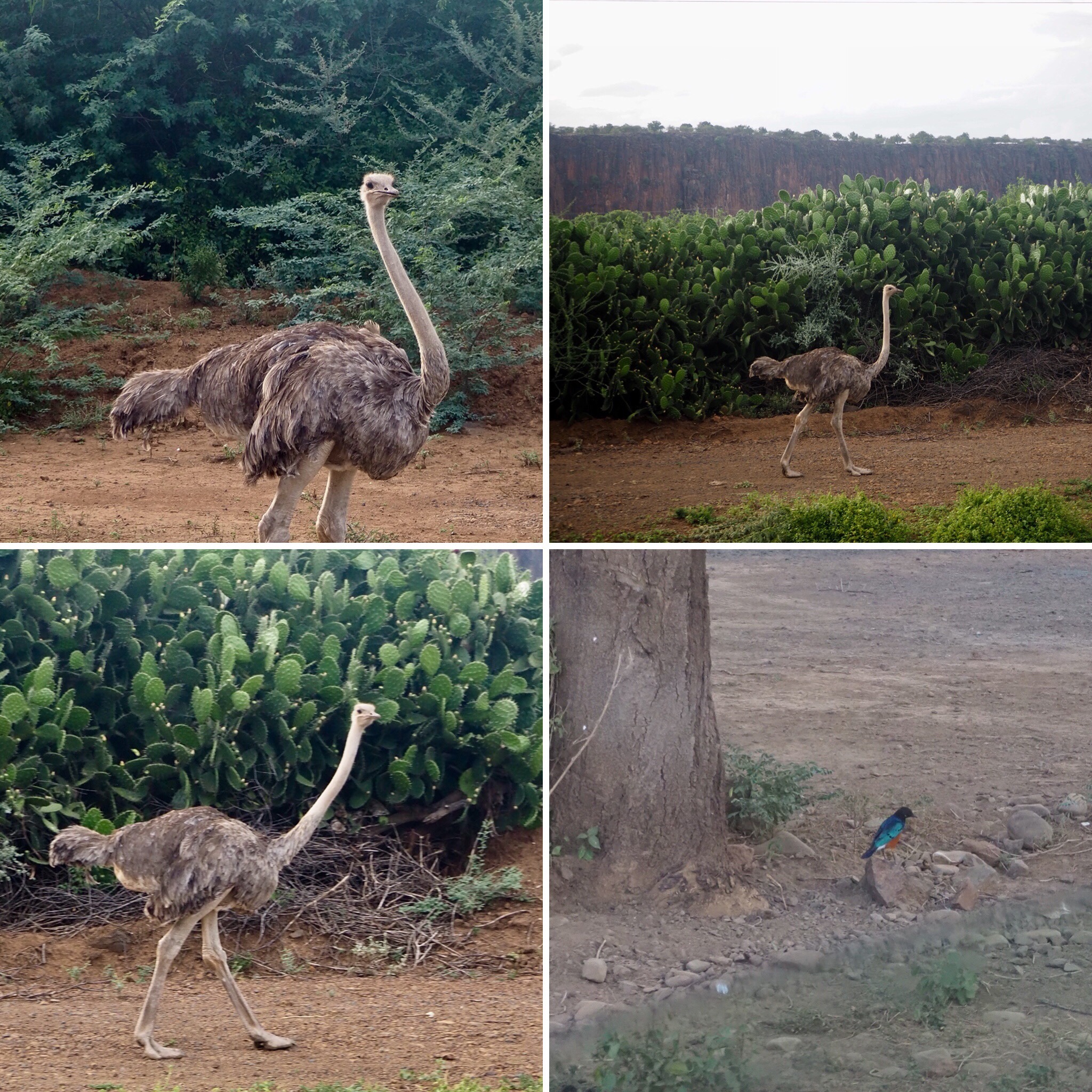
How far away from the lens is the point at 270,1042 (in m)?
4.52

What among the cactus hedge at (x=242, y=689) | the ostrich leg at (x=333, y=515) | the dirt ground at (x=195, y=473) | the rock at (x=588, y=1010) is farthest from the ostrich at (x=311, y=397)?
the dirt ground at (x=195, y=473)

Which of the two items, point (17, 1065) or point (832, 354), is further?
point (832, 354)

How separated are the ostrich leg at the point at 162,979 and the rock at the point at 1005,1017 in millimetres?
2922

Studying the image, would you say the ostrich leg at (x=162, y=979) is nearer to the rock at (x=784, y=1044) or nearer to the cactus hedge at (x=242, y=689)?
the cactus hedge at (x=242, y=689)

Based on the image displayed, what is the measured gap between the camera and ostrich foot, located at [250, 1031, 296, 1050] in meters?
4.52

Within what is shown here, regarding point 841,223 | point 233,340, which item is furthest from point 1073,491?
point 233,340

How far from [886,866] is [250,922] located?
278 cm

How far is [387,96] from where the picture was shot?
12.9 m

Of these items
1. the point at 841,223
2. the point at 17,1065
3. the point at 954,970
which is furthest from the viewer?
the point at 841,223

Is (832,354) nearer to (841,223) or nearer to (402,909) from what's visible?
(841,223)

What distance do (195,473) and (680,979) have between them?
610 centimetres

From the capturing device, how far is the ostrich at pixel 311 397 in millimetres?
4906

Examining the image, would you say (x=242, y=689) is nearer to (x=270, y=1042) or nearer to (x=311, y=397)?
(x=311, y=397)

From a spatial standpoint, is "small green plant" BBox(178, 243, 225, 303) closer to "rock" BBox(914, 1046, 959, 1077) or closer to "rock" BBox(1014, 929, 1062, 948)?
"rock" BBox(1014, 929, 1062, 948)
